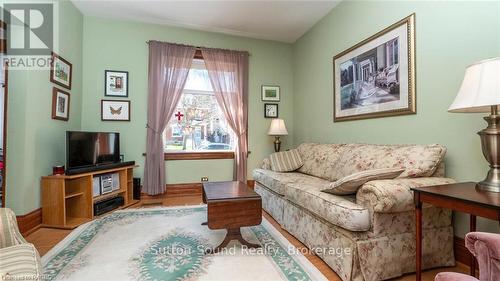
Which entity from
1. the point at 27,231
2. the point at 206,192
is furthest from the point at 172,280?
the point at 27,231

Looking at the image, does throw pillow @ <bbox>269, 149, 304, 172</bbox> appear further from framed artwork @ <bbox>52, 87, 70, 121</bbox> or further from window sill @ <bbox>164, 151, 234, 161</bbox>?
framed artwork @ <bbox>52, 87, 70, 121</bbox>

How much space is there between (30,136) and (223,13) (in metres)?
2.78

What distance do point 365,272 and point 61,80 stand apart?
3776 mm

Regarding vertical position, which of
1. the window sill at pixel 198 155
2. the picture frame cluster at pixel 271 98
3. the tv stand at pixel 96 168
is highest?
the picture frame cluster at pixel 271 98

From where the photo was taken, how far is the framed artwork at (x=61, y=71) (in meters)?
2.79

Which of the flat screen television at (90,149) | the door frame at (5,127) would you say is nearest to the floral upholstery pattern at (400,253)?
the flat screen television at (90,149)

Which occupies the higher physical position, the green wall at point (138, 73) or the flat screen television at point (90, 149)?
the green wall at point (138, 73)

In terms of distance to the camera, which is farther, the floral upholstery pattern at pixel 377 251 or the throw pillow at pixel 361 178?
the throw pillow at pixel 361 178

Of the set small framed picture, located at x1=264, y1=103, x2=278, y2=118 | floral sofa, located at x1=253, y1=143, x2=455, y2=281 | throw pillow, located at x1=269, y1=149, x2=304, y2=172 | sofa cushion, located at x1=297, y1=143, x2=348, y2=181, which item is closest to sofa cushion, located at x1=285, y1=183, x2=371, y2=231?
floral sofa, located at x1=253, y1=143, x2=455, y2=281

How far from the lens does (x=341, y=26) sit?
3.13m

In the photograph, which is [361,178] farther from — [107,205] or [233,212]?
[107,205]

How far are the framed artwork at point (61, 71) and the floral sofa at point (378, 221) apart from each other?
305 cm

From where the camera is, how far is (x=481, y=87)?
131 cm

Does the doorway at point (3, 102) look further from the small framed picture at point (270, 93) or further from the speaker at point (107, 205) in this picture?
the small framed picture at point (270, 93)
